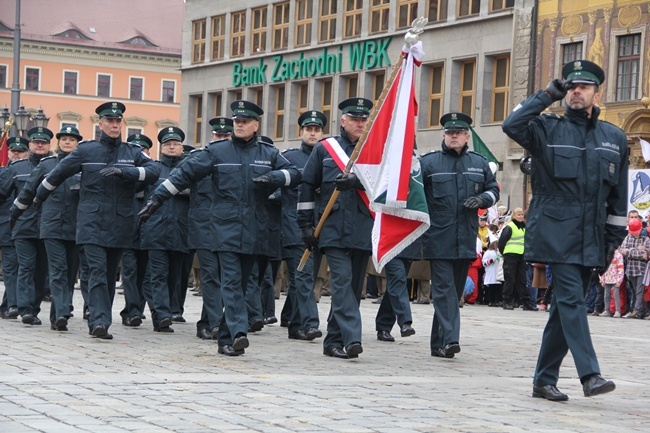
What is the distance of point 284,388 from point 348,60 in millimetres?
42314

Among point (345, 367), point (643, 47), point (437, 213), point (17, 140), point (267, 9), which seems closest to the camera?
point (345, 367)

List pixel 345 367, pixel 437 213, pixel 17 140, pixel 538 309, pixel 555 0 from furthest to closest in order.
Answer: pixel 555 0
pixel 538 309
pixel 17 140
pixel 437 213
pixel 345 367

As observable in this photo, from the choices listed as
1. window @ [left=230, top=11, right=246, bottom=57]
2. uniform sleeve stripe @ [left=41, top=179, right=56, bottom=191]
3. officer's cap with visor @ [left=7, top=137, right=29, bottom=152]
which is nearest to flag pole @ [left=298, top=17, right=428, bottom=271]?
uniform sleeve stripe @ [left=41, top=179, right=56, bottom=191]

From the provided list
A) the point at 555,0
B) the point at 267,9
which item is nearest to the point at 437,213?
the point at 555,0

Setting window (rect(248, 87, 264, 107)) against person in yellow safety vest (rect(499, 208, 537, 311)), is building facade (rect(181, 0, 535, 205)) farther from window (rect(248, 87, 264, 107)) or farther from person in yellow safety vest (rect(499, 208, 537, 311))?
person in yellow safety vest (rect(499, 208, 537, 311))

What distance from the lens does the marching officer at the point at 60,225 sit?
1457 centimetres

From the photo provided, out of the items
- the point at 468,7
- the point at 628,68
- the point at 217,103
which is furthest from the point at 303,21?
the point at 628,68

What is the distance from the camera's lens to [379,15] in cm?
5003

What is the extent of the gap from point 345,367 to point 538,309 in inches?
564

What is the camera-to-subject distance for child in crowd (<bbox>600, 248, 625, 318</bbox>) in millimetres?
23344

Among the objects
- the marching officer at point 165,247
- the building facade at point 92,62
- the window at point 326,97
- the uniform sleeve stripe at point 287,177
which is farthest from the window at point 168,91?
the uniform sleeve stripe at point 287,177

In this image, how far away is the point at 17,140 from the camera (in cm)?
1859

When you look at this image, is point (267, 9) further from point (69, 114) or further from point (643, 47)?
point (69, 114)

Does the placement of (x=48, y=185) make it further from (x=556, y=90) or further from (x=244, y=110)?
(x=556, y=90)
